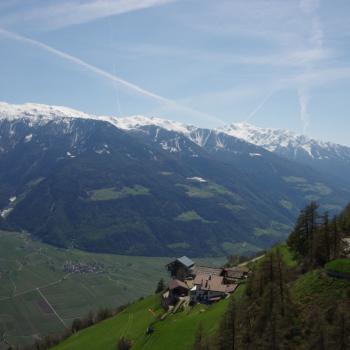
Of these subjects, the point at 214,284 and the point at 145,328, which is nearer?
the point at 145,328

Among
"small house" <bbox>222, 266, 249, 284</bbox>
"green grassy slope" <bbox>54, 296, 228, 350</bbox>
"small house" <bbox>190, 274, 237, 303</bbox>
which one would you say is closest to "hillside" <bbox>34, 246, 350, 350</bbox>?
"green grassy slope" <bbox>54, 296, 228, 350</bbox>

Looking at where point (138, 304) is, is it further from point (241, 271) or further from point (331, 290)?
point (331, 290)

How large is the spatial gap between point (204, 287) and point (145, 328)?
13.5m

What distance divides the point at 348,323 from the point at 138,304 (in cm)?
8392

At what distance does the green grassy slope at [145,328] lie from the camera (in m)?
78.4

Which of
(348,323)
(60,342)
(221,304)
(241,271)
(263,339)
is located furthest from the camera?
(60,342)

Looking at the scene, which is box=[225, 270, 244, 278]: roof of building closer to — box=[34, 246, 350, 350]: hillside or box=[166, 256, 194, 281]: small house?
box=[34, 246, 350, 350]: hillside

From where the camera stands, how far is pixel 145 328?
94.6 meters

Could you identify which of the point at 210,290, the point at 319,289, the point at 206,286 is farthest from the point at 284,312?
the point at 206,286

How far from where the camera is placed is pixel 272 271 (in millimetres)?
63000

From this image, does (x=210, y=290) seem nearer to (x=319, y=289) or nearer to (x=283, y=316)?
(x=319, y=289)

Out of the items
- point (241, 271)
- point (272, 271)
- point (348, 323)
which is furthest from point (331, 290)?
point (241, 271)

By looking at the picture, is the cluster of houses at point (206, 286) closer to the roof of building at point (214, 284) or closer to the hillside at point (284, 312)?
the roof of building at point (214, 284)

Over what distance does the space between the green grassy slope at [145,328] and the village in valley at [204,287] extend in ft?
10.7
